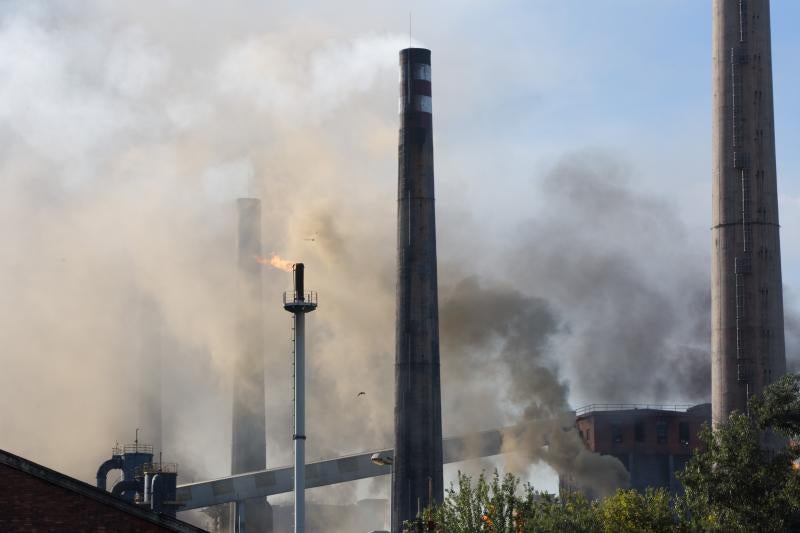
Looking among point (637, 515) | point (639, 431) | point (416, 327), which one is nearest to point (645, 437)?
point (639, 431)

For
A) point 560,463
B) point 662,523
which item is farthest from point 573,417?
point 662,523

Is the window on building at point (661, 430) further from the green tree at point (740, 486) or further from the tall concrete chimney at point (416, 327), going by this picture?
the green tree at point (740, 486)

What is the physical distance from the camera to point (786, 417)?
1480 inches

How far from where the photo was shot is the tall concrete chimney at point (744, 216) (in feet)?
179

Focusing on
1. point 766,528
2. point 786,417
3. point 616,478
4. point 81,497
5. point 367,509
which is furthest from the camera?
point 367,509

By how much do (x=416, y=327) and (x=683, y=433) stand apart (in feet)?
94.9

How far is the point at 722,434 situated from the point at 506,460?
4880cm

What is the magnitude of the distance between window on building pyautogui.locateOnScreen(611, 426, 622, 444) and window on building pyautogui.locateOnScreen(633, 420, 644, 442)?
3.17 feet

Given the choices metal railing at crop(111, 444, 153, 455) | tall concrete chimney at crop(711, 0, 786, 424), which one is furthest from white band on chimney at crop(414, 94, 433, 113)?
metal railing at crop(111, 444, 153, 455)

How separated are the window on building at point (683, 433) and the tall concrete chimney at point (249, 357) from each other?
102 ft

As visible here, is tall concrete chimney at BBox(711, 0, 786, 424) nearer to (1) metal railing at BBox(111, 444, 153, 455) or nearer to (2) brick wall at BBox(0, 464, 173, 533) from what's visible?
(2) brick wall at BBox(0, 464, 173, 533)

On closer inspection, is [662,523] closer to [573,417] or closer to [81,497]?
[81,497]

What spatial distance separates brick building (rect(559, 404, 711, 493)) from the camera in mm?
84062

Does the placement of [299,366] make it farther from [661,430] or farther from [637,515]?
[661,430]
